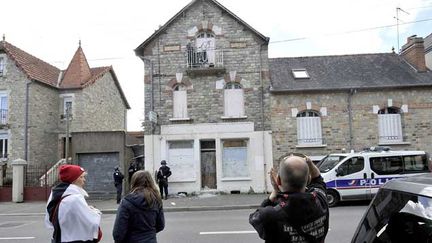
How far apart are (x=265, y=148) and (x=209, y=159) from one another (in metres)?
2.88

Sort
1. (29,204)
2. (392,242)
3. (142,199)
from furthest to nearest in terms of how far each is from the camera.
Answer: (29,204) → (142,199) → (392,242)

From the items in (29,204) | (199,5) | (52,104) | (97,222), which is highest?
(199,5)

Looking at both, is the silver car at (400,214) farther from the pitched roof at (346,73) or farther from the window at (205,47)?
the window at (205,47)

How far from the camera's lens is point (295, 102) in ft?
70.7

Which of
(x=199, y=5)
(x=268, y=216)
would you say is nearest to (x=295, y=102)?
(x=199, y=5)

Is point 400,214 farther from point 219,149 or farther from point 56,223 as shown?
point 219,149

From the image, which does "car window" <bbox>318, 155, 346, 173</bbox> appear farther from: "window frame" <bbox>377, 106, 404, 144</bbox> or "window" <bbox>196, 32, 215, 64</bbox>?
"window" <bbox>196, 32, 215, 64</bbox>

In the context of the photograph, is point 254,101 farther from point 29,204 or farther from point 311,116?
point 29,204

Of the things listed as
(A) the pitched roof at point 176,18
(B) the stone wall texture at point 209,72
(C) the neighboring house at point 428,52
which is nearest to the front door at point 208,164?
(B) the stone wall texture at point 209,72

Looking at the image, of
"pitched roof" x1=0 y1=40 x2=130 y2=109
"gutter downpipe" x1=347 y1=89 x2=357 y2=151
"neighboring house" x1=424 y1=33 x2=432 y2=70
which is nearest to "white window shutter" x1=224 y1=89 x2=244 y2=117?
"gutter downpipe" x1=347 y1=89 x2=357 y2=151

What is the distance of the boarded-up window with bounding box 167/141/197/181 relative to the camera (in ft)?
70.7

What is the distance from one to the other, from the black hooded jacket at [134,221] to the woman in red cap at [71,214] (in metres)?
0.35

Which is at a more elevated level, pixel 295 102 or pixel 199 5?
pixel 199 5

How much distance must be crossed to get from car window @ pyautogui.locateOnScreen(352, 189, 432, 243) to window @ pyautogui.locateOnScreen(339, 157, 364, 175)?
43.0ft
